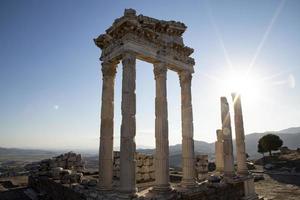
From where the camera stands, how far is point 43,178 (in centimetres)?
2016

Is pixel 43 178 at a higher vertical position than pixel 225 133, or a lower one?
lower

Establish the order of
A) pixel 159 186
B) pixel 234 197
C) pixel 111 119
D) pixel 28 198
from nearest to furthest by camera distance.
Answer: pixel 159 186
pixel 111 119
pixel 234 197
pixel 28 198

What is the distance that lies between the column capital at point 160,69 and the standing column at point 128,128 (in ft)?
6.28

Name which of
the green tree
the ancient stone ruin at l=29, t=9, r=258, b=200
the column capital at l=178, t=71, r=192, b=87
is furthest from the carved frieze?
the green tree

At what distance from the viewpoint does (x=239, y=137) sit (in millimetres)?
19188

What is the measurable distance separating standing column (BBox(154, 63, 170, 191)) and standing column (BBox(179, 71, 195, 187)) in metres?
1.77

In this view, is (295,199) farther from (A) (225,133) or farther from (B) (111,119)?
(B) (111,119)

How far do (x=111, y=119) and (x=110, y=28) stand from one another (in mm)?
5337

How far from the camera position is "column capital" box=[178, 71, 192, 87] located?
53.2 ft

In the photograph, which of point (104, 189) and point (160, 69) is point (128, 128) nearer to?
point (104, 189)

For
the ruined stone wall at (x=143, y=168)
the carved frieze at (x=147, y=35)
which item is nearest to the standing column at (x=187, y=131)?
the carved frieze at (x=147, y=35)

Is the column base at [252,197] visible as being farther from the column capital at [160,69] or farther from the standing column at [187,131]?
the column capital at [160,69]

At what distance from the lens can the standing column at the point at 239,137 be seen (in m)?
18.7

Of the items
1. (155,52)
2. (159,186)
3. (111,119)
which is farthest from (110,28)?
(159,186)
